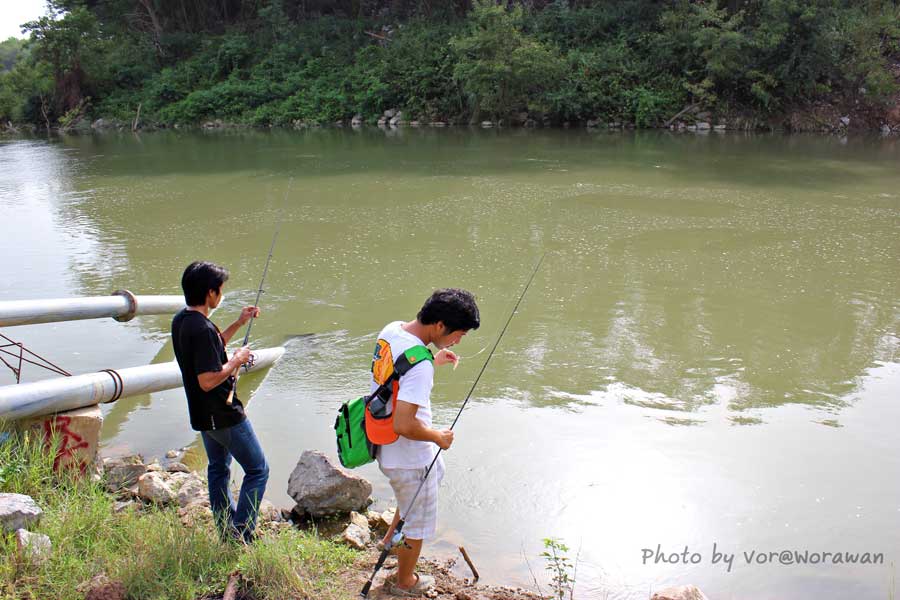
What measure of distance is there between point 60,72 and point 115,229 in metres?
24.8

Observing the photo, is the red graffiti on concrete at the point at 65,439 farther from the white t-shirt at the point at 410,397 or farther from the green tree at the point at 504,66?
the green tree at the point at 504,66

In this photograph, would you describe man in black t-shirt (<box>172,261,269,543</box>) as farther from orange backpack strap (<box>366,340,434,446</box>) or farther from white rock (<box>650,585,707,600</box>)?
white rock (<box>650,585,707,600</box>)

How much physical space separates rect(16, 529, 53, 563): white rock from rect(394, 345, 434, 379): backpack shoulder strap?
154 cm

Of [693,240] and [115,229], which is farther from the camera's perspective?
[115,229]

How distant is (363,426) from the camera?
295 cm

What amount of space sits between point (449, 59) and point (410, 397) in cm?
2527

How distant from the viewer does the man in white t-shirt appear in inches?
107

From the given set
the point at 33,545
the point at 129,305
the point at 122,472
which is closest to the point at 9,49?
the point at 129,305

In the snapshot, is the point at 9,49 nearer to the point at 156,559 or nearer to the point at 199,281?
the point at 199,281

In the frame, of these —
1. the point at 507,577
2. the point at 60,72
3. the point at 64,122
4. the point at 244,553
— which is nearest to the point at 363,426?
the point at 244,553

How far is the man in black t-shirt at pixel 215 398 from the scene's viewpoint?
296 cm

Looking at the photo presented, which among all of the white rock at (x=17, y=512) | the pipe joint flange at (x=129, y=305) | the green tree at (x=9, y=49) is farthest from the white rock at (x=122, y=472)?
the green tree at (x=9, y=49)

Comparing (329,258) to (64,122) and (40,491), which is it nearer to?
(40,491)

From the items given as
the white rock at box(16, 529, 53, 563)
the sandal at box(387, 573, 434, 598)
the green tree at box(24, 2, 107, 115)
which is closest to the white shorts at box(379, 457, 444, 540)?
the sandal at box(387, 573, 434, 598)
